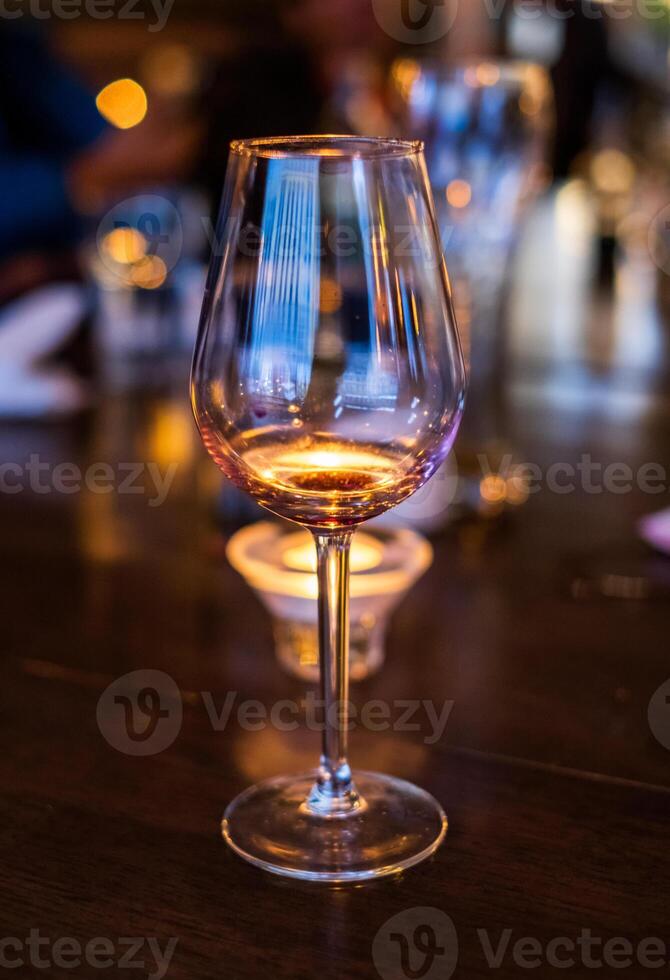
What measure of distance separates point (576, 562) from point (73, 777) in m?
0.38

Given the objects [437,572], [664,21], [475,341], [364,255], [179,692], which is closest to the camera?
[364,255]

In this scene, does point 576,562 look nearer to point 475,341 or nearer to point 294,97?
point 475,341

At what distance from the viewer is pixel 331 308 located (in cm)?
44

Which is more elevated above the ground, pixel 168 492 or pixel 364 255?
pixel 364 255

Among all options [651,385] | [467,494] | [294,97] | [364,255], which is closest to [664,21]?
[294,97]

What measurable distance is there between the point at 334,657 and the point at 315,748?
0.08 m

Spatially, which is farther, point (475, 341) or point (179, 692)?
point (475, 341)

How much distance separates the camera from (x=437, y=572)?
76 cm

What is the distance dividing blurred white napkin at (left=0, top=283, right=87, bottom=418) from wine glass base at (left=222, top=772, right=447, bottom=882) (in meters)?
0.74

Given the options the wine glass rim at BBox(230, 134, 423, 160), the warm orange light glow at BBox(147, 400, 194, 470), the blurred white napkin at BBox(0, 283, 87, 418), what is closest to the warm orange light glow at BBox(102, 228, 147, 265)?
the blurred white napkin at BBox(0, 283, 87, 418)

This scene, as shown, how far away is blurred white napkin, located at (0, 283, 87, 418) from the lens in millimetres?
1160

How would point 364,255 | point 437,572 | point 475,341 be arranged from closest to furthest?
point 364,255 < point 437,572 < point 475,341

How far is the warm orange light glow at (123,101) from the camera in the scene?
3.70 meters

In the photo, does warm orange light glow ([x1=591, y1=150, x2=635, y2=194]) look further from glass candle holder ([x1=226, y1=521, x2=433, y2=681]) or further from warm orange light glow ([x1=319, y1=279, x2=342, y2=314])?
warm orange light glow ([x1=319, y1=279, x2=342, y2=314])
